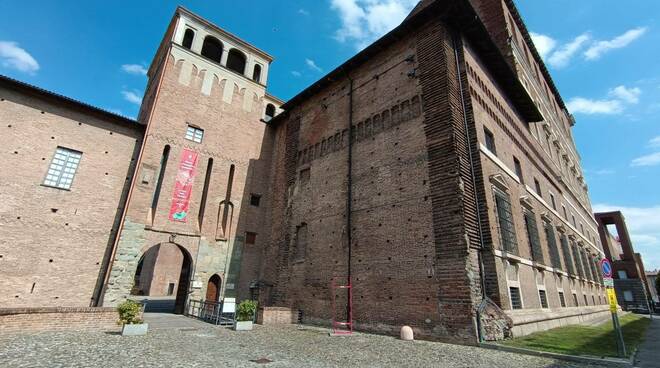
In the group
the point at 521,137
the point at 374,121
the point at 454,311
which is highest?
the point at 521,137

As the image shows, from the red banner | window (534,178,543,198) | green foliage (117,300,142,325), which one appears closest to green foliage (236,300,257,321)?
green foliage (117,300,142,325)

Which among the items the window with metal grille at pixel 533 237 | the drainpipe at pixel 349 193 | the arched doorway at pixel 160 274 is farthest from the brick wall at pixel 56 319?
the arched doorway at pixel 160 274

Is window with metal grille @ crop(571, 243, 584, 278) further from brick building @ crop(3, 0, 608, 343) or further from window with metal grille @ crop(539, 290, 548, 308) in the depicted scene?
window with metal grille @ crop(539, 290, 548, 308)

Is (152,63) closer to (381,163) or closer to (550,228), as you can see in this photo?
(381,163)

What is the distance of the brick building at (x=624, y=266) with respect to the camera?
41.9 meters

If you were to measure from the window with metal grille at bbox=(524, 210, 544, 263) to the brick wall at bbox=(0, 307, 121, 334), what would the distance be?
1727cm

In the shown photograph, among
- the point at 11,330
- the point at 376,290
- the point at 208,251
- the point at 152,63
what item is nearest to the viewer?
the point at 11,330

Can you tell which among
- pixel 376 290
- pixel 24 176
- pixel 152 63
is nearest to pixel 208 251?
pixel 24 176

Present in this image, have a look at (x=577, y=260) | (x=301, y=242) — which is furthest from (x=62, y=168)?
(x=577, y=260)

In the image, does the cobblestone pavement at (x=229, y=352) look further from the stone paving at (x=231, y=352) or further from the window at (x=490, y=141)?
the window at (x=490, y=141)

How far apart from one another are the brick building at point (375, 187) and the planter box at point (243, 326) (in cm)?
351

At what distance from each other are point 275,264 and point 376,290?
26.8 feet

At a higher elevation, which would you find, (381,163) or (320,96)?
(320,96)

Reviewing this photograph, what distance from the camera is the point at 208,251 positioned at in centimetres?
1786
